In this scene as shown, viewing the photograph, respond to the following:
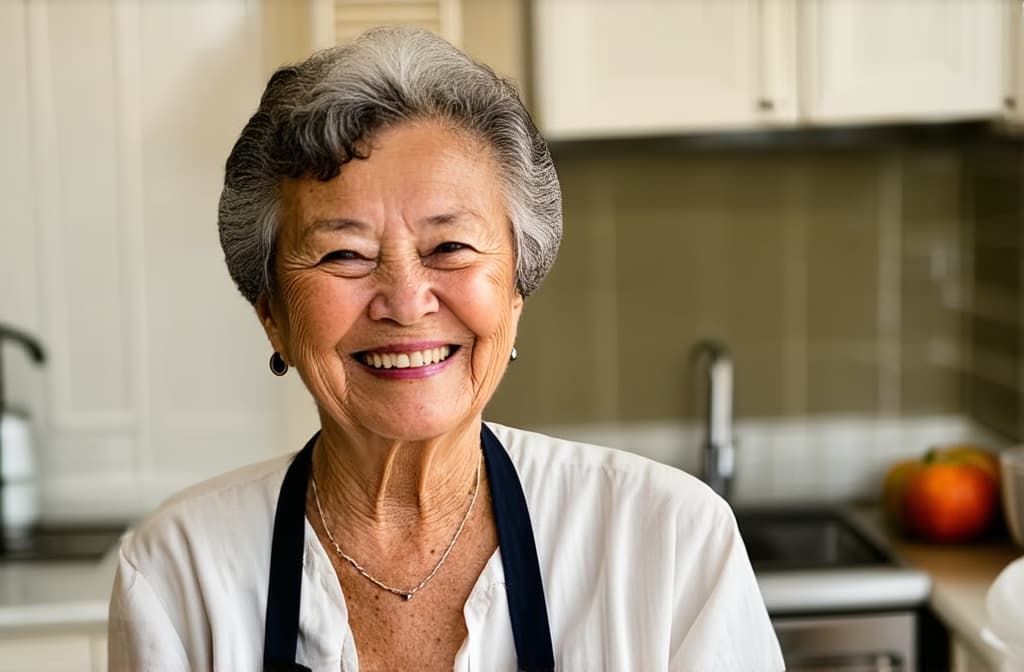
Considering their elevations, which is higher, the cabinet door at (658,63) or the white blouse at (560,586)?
the cabinet door at (658,63)

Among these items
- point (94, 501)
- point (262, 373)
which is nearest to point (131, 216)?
point (262, 373)

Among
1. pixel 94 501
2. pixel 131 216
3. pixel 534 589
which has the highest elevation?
pixel 131 216

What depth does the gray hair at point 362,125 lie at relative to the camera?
35.2 inches

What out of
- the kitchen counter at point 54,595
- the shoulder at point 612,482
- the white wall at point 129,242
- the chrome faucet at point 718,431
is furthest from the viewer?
the chrome faucet at point 718,431

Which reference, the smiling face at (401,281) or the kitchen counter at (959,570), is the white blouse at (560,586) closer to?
the smiling face at (401,281)

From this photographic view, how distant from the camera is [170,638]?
39.0 inches

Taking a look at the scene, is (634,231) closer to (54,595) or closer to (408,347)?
(54,595)

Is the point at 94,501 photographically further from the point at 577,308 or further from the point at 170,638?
the point at 170,638

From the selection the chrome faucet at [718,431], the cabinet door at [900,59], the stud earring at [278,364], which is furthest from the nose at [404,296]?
the chrome faucet at [718,431]

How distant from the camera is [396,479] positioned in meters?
1.01

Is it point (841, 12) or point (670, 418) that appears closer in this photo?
point (841, 12)

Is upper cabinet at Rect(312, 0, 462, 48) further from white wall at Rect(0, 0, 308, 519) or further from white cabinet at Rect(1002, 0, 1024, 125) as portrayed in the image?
white cabinet at Rect(1002, 0, 1024, 125)

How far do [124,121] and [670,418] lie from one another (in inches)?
40.3

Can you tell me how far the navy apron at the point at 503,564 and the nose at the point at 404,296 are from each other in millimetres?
186
